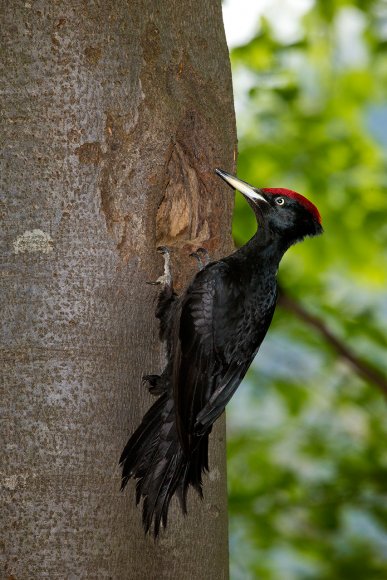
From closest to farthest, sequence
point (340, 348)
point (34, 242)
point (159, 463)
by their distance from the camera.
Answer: point (34, 242) → point (159, 463) → point (340, 348)

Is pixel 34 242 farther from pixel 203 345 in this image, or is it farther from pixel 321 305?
pixel 321 305

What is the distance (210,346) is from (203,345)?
3 centimetres

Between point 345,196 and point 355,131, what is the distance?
79 cm

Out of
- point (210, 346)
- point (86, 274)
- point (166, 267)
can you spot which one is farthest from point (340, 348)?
point (86, 274)

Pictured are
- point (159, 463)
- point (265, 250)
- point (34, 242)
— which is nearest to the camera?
point (34, 242)

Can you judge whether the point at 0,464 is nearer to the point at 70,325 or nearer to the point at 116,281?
the point at 70,325

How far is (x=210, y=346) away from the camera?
2.60 m

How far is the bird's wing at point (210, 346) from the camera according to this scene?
2.38 m

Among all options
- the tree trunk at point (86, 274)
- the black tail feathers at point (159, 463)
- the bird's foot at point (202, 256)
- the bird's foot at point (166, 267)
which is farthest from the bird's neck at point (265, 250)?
the black tail feathers at point (159, 463)

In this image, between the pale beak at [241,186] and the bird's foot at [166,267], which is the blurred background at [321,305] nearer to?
the pale beak at [241,186]

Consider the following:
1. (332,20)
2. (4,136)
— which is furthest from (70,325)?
(332,20)

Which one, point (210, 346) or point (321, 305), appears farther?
point (321, 305)

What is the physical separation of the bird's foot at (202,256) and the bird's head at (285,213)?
48cm

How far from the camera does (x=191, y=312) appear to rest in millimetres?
2566
